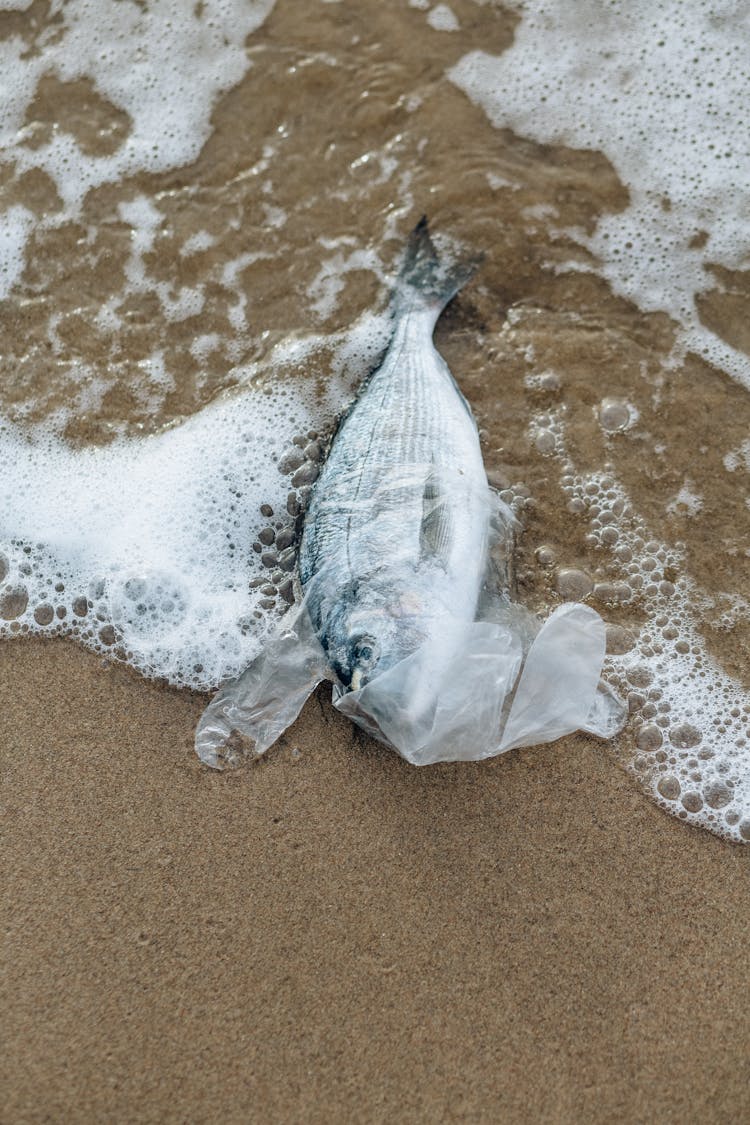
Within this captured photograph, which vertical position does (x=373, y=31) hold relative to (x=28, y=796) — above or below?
above

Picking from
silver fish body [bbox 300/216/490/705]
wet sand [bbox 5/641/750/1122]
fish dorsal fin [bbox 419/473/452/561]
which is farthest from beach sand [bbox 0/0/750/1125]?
fish dorsal fin [bbox 419/473/452/561]

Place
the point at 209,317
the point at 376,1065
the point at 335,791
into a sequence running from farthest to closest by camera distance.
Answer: the point at 209,317 → the point at 335,791 → the point at 376,1065

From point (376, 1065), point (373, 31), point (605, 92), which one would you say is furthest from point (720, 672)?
point (373, 31)

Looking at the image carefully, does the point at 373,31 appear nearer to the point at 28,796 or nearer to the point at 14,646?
the point at 14,646

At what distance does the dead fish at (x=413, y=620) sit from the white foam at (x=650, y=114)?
108 cm

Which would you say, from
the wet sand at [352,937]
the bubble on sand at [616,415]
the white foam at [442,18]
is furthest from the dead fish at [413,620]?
the white foam at [442,18]

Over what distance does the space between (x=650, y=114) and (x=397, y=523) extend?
7.44 ft

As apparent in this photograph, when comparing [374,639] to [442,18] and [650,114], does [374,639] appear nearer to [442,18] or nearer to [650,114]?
[650,114]

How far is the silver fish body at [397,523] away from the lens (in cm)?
283

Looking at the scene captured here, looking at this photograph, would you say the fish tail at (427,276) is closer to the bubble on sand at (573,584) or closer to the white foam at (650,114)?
the white foam at (650,114)

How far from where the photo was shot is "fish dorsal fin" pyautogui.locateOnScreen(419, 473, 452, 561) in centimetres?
291

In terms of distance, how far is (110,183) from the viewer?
3.71m

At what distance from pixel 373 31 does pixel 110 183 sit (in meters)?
1.38

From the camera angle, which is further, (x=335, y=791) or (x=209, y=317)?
(x=209, y=317)
